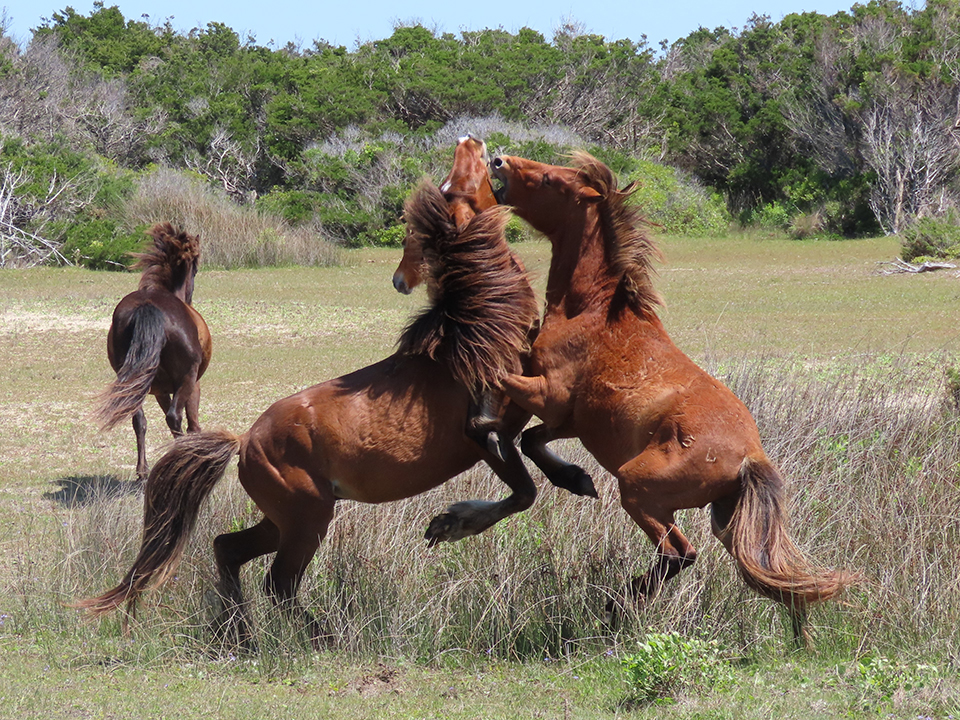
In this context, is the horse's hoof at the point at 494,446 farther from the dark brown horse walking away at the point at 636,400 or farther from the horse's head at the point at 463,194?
the horse's head at the point at 463,194

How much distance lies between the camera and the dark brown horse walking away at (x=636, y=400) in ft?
14.9

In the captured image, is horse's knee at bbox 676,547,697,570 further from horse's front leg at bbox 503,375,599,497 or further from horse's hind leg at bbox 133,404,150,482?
horse's hind leg at bbox 133,404,150,482

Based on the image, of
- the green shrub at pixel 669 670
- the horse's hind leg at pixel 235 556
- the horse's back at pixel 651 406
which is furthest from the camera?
the horse's hind leg at pixel 235 556

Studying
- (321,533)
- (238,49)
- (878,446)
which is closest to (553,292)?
(321,533)

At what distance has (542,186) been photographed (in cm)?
505

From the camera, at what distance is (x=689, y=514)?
5.95 metres

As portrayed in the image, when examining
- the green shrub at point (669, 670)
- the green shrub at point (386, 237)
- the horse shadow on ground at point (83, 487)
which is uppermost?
the green shrub at point (386, 237)

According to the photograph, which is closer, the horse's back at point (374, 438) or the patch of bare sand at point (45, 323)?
the horse's back at point (374, 438)

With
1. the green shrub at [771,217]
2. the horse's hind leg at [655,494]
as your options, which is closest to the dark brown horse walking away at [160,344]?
the horse's hind leg at [655,494]

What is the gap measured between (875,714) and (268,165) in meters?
38.1

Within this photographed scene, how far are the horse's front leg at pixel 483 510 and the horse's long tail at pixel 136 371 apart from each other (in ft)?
14.6

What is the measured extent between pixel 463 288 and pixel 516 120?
3741 cm

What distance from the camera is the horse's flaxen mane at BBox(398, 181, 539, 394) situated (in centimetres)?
494

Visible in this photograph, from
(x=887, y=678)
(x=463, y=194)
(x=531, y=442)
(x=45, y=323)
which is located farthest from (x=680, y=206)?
(x=887, y=678)
